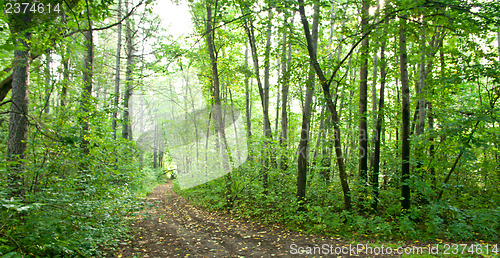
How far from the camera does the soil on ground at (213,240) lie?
5.20 metres

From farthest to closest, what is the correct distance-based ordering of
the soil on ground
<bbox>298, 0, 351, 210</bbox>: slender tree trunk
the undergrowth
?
<bbox>298, 0, 351, 210</bbox>: slender tree trunk < the undergrowth < the soil on ground

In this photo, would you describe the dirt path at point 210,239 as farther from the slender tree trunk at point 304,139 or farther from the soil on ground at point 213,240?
the slender tree trunk at point 304,139

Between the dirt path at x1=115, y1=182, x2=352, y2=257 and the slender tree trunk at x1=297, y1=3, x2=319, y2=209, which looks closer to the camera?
the dirt path at x1=115, y1=182, x2=352, y2=257

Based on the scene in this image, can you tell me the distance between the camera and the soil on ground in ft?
17.1

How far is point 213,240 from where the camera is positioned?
615 centimetres

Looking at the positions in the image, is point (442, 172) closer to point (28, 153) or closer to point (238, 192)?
point (238, 192)
